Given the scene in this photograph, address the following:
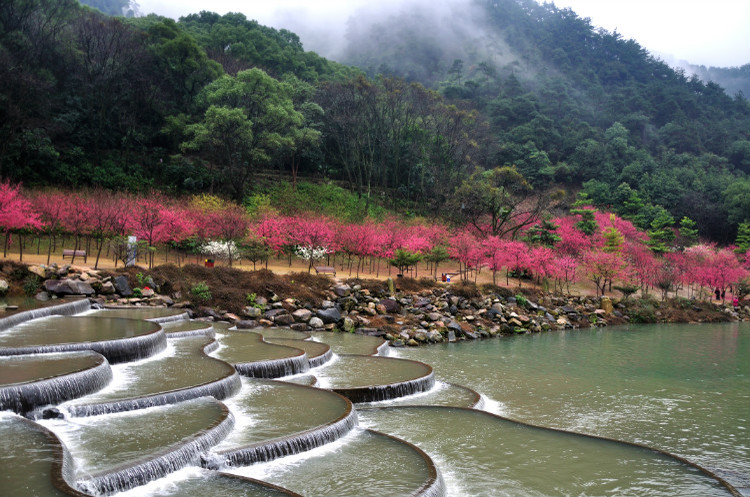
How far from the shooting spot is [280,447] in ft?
31.3

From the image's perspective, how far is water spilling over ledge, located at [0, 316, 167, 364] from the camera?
1310 cm

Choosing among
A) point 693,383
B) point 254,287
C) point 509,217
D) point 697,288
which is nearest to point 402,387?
point 693,383

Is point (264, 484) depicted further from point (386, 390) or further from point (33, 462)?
point (386, 390)

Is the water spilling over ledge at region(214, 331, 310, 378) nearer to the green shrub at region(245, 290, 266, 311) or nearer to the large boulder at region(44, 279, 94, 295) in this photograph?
the green shrub at region(245, 290, 266, 311)

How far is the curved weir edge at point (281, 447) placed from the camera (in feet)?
29.2

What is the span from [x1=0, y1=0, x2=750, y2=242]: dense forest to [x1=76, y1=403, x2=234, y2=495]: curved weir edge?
121 feet

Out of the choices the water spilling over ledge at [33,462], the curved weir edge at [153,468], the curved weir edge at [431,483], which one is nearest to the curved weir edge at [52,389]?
the water spilling over ledge at [33,462]

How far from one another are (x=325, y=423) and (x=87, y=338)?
708 cm

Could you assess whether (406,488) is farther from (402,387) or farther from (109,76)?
(109,76)

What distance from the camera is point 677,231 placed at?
6253 cm

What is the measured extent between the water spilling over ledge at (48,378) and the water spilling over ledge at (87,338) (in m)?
0.39

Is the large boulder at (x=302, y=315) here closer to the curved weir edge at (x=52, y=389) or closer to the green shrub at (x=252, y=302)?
the green shrub at (x=252, y=302)

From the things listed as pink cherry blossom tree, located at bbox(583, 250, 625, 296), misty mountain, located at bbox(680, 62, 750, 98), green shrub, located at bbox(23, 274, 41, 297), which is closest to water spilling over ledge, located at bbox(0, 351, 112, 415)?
green shrub, located at bbox(23, 274, 41, 297)

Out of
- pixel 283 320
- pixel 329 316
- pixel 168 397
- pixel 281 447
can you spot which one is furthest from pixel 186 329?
pixel 281 447
